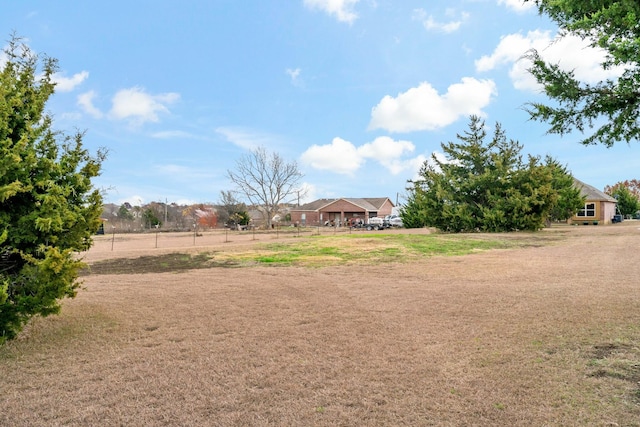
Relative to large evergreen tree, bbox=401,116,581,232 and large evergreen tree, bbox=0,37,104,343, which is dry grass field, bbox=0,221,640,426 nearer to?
large evergreen tree, bbox=0,37,104,343

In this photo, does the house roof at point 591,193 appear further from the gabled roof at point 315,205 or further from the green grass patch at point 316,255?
the gabled roof at point 315,205

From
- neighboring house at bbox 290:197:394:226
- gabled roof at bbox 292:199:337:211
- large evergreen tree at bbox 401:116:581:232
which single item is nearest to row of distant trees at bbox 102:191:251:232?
neighboring house at bbox 290:197:394:226

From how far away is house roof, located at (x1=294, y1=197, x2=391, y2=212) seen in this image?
58.5 m

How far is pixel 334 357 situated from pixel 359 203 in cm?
5486

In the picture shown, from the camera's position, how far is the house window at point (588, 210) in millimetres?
38812

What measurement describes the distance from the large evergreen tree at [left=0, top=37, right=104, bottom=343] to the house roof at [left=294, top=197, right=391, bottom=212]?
173 feet

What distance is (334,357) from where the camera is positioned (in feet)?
13.4

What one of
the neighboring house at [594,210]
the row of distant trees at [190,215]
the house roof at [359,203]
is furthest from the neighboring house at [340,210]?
the neighboring house at [594,210]

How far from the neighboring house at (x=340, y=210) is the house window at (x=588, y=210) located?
25453 millimetres

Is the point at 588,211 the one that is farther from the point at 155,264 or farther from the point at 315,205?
the point at 155,264

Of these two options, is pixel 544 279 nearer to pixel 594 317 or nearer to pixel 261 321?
pixel 594 317

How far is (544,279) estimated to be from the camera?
342 inches

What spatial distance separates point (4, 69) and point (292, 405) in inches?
213

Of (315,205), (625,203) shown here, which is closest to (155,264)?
(315,205)
